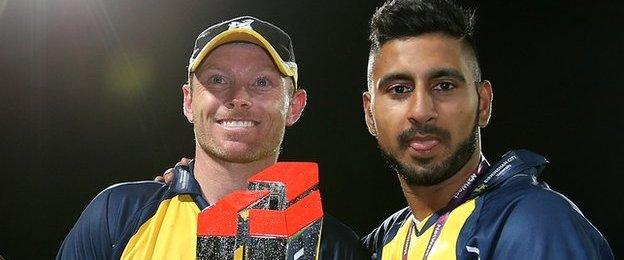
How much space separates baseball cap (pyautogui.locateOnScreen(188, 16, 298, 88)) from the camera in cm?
144

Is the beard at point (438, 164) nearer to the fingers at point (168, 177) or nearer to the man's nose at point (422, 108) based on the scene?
the man's nose at point (422, 108)

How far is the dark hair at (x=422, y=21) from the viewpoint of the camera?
1.45 metres

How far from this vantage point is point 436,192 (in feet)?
4.88

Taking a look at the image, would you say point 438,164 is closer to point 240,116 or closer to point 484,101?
point 484,101

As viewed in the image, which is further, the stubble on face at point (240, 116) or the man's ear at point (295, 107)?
the man's ear at point (295, 107)

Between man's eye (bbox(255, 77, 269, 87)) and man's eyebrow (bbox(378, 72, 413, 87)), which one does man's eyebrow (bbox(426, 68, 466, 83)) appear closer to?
man's eyebrow (bbox(378, 72, 413, 87))

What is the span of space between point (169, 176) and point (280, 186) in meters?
0.58

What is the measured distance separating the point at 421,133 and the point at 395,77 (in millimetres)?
136

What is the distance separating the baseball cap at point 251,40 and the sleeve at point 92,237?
14.2 inches

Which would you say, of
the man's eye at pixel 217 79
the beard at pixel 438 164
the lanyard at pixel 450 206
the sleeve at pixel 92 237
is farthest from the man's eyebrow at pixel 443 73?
the sleeve at pixel 92 237

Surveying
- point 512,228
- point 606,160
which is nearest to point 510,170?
point 512,228

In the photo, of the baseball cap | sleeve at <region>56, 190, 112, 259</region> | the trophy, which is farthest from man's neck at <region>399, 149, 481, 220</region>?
sleeve at <region>56, 190, 112, 259</region>

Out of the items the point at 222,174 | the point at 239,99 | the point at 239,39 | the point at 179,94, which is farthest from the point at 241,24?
the point at 179,94

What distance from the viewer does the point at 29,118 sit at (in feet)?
14.5
